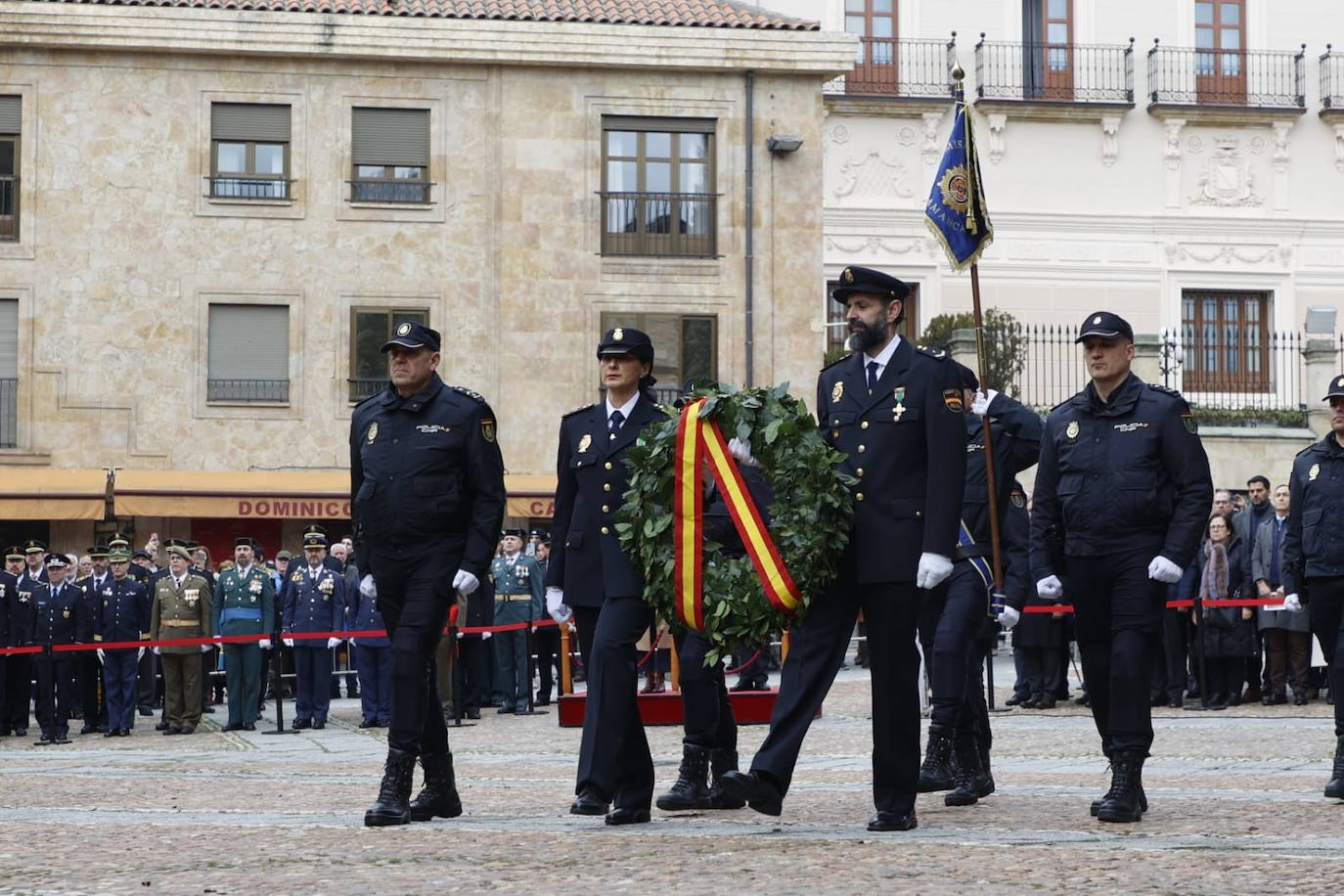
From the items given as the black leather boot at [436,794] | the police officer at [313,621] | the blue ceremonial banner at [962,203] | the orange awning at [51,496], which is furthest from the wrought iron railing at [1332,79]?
the black leather boot at [436,794]

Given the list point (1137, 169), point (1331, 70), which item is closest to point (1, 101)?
point (1137, 169)

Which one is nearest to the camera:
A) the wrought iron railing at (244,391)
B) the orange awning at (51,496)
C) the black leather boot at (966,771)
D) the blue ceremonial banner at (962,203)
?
the black leather boot at (966,771)

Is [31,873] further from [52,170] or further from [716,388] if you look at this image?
[52,170]

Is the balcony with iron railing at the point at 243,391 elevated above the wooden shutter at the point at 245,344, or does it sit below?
below

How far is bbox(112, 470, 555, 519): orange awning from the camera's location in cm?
3097

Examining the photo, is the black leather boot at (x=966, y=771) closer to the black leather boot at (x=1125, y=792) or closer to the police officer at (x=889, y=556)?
the black leather boot at (x=1125, y=792)

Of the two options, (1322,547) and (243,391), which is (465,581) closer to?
(1322,547)

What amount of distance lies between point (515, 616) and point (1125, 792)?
1323 centimetres

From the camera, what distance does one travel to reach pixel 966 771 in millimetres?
9875

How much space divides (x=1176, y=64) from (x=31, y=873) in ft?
140

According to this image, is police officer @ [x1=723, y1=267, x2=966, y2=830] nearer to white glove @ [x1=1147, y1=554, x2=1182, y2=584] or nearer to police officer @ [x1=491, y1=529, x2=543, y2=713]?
white glove @ [x1=1147, y1=554, x2=1182, y2=584]

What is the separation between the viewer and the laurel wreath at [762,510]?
871cm

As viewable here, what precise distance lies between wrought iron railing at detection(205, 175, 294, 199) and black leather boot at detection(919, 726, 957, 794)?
24367mm

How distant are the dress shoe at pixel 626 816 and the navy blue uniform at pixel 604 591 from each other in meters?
0.02
